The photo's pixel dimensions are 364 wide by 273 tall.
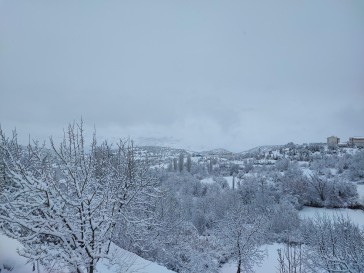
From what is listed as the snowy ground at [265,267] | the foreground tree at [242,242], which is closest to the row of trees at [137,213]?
the foreground tree at [242,242]

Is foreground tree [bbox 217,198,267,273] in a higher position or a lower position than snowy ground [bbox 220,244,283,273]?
higher

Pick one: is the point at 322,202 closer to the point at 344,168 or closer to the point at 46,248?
the point at 344,168

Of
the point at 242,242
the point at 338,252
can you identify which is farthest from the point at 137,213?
the point at 338,252

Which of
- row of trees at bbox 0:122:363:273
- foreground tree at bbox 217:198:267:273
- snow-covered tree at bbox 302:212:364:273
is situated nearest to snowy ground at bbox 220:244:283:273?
row of trees at bbox 0:122:363:273

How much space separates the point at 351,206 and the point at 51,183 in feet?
171

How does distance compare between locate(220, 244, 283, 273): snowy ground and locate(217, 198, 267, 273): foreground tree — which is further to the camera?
locate(220, 244, 283, 273): snowy ground

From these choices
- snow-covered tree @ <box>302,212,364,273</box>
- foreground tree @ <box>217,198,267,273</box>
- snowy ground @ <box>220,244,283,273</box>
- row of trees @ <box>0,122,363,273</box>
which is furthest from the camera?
snowy ground @ <box>220,244,283,273</box>

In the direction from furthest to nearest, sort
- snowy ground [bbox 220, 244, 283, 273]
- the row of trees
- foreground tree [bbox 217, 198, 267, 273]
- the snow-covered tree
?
snowy ground [bbox 220, 244, 283, 273] → foreground tree [bbox 217, 198, 267, 273] → the snow-covered tree → the row of trees

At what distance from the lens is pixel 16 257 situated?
9109 mm

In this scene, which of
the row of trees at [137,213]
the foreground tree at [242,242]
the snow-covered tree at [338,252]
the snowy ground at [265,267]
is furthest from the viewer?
the snowy ground at [265,267]

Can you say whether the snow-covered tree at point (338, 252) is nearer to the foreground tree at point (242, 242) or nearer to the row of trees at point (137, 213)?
the row of trees at point (137, 213)

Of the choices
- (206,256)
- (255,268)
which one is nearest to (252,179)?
(255,268)

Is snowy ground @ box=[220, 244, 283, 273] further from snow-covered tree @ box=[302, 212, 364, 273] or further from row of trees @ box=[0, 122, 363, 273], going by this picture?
snow-covered tree @ box=[302, 212, 364, 273]

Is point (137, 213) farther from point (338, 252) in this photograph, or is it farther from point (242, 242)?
point (338, 252)
